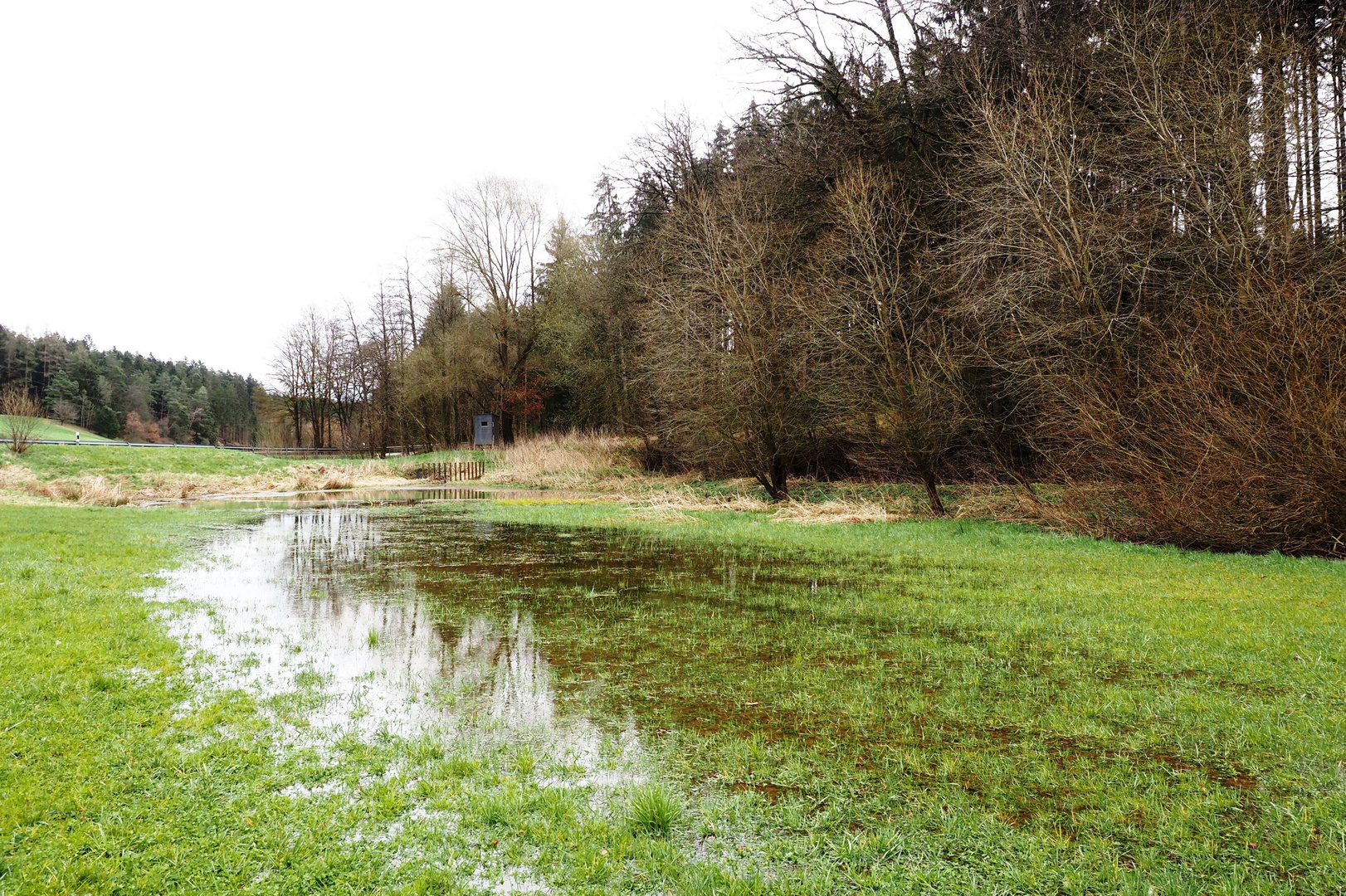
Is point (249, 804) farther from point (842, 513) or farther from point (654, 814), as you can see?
point (842, 513)

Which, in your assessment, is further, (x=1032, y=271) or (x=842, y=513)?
(x=842, y=513)

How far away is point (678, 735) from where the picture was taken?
4258 millimetres

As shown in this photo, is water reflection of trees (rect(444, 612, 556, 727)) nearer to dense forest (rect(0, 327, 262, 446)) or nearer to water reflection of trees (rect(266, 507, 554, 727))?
water reflection of trees (rect(266, 507, 554, 727))

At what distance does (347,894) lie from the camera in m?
2.65

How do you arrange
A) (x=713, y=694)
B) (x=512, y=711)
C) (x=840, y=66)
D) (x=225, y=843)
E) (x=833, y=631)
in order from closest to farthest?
1. (x=225, y=843)
2. (x=512, y=711)
3. (x=713, y=694)
4. (x=833, y=631)
5. (x=840, y=66)

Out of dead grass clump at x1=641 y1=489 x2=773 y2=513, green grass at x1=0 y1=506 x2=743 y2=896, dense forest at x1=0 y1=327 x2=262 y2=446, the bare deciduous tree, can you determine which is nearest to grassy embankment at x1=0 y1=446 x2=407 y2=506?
the bare deciduous tree

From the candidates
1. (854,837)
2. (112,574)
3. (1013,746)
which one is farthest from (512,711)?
(112,574)

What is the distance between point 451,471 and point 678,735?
33.0 m

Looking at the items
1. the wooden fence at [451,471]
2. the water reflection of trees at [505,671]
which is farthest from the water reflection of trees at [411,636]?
the wooden fence at [451,471]

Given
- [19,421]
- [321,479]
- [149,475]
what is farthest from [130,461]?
[321,479]

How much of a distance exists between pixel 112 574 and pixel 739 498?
45.4 feet

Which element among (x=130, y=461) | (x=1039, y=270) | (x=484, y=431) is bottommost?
(x=130, y=461)

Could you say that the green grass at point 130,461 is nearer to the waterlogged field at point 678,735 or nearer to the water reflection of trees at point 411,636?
the water reflection of trees at point 411,636

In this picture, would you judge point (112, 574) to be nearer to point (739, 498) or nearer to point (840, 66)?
Answer: point (739, 498)
